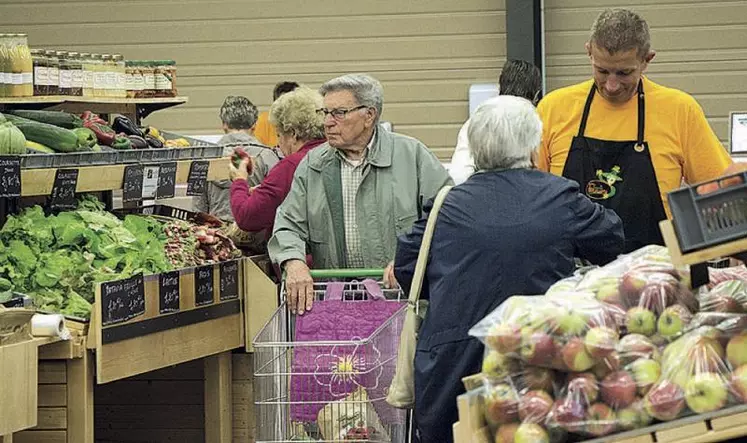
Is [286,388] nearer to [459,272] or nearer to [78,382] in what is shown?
[78,382]

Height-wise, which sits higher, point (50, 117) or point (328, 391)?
point (50, 117)

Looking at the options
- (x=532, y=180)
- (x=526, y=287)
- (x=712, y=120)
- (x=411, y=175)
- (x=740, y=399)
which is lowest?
(x=740, y=399)

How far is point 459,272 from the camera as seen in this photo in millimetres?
3777

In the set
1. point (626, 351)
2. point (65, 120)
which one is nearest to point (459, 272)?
point (626, 351)

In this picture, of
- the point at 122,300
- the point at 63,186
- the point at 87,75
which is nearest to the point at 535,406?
the point at 122,300

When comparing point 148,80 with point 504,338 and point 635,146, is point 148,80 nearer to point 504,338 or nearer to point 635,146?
point 635,146

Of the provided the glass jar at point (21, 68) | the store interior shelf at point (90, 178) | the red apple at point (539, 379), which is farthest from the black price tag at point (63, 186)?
the red apple at point (539, 379)

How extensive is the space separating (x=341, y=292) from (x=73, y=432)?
1.12 meters

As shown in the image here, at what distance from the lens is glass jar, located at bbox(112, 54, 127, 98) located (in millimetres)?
5996

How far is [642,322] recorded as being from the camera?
2.65 m

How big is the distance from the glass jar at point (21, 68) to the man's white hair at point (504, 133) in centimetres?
220

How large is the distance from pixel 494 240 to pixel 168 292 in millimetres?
1844

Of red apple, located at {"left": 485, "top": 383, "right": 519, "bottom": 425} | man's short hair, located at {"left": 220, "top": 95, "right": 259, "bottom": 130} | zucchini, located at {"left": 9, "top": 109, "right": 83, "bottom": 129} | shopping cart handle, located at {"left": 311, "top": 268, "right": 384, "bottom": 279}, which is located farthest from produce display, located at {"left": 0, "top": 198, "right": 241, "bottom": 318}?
man's short hair, located at {"left": 220, "top": 95, "right": 259, "bottom": 130}

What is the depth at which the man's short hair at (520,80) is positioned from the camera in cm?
650
